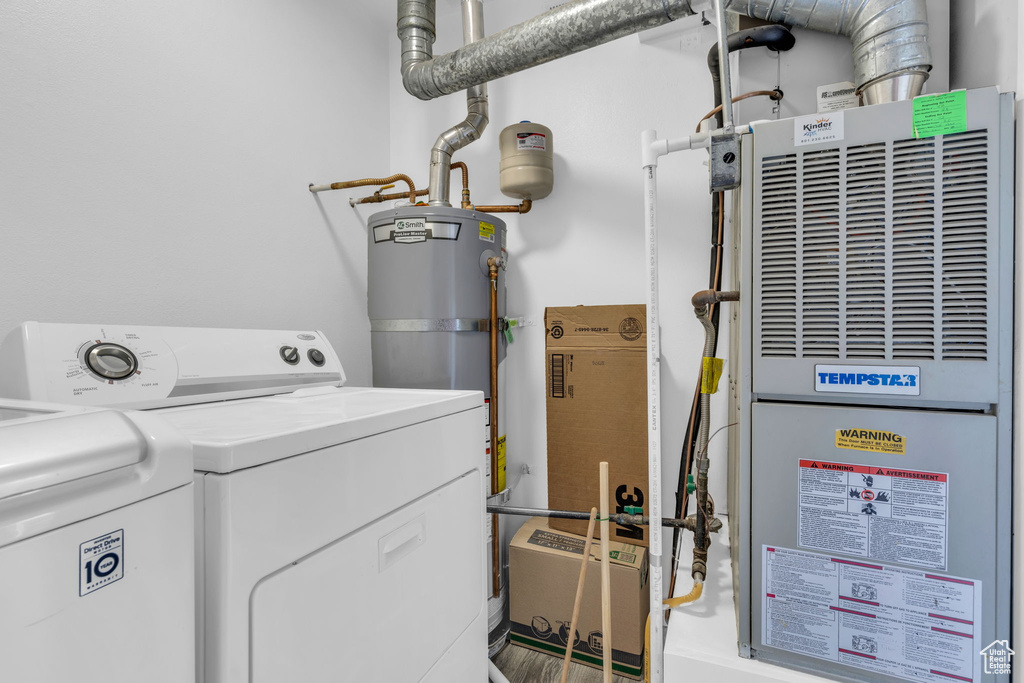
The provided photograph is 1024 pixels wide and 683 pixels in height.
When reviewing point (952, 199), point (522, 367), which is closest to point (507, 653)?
point (522, 367)

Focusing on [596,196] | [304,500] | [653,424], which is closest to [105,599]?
[304,500]

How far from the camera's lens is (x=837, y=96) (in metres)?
1.14

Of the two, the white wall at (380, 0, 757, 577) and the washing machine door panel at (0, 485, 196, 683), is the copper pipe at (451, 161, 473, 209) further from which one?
the washing machine door panel at (0, 485, 196, 683)

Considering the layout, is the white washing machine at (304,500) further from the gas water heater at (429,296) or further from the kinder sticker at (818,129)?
the kinder sticker at (818,129)

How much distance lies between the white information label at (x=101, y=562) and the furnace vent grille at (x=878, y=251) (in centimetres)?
102

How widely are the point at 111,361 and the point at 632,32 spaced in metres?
1.54

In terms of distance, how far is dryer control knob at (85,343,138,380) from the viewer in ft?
3.04

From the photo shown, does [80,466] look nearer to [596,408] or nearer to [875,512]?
[875,512]

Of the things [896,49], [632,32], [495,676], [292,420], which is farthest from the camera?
[495,676]

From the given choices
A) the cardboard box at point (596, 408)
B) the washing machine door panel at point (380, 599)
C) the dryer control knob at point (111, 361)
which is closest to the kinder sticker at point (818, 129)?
the cardboard box at point (596, 408)

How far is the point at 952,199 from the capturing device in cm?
81

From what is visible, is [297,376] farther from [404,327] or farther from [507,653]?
[507,653]

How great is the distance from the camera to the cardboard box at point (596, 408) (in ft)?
5.32

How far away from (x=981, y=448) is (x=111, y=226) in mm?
1959
